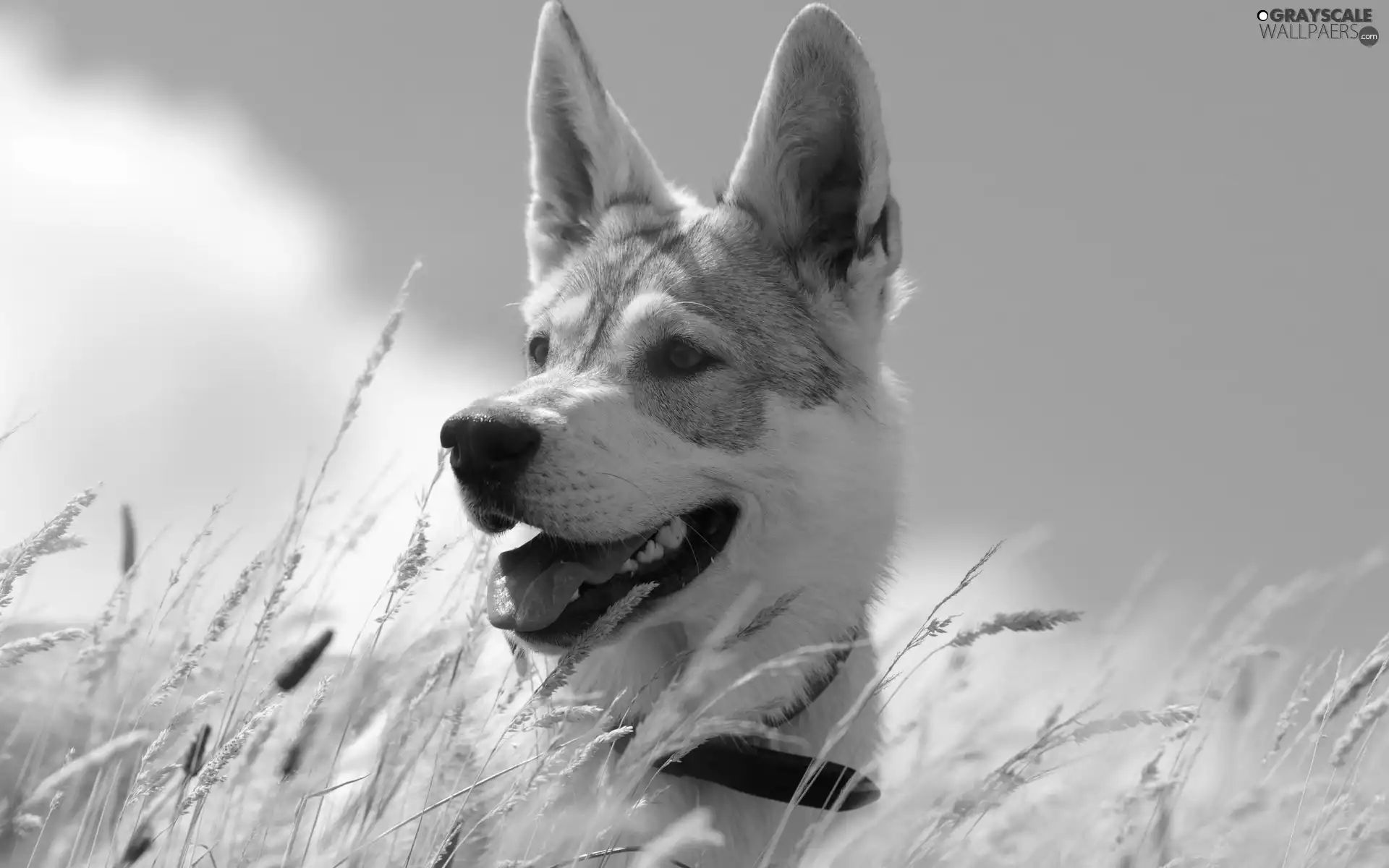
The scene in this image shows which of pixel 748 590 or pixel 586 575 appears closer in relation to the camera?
pixel 748 590

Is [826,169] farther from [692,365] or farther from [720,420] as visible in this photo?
[720,420]

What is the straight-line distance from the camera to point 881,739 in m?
2.97

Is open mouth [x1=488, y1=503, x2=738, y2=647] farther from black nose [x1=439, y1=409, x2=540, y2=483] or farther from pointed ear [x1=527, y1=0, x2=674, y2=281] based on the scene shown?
pointed ear [x1=527, y1=0, x2=674, y2=281]

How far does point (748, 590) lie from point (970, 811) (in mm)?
779

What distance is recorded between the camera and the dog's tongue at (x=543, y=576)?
2629mm

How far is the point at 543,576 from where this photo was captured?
2736 mm

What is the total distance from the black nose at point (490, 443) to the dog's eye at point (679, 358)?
0.67m

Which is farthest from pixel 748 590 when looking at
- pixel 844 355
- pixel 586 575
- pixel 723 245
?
pixel 723 245

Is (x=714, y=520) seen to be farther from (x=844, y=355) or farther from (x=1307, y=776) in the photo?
(x=1307, y=776)

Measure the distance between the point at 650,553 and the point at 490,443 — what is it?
0.52 m

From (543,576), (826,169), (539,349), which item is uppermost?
(826,169)

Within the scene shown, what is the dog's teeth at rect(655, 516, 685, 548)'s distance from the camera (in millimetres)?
2836

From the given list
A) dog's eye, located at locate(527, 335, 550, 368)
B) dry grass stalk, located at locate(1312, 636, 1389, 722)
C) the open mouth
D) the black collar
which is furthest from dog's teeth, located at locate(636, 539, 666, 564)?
dry grass stalk, located at locate(1312, 636, 1389, 722)

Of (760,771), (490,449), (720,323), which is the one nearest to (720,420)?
(720,323)
